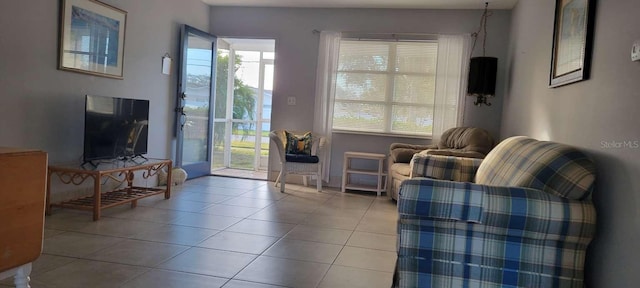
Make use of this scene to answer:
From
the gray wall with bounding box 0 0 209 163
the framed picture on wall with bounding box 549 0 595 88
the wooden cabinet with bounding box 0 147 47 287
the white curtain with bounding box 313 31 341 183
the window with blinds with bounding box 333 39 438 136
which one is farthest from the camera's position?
the white curtain with bounding box 313 31 341 183

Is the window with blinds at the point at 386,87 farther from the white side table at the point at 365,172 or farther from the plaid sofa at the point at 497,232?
the plaid sofa at the point at 497,232

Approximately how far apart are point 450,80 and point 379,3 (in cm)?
127

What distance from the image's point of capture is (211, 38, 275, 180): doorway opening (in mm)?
6914

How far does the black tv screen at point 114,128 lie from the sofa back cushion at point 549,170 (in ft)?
10.4

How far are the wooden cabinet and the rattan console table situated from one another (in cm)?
173

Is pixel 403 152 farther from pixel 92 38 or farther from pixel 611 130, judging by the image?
pixel 92 38

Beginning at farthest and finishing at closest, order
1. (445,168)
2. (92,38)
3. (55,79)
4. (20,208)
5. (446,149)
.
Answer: (446,149), (92,38), (55,79), (445,168), (20,208)

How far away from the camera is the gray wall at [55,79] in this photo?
3.32 m

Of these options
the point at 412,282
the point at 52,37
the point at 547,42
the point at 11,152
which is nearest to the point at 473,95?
the point at 547,42

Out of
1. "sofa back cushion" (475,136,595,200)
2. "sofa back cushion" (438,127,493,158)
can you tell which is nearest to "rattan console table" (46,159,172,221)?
"sofa back cushion" (475,136,595,200)

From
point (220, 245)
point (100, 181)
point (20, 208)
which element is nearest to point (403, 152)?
point (220, 245)

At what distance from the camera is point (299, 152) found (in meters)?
5.52

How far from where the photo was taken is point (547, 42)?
3.42 meters

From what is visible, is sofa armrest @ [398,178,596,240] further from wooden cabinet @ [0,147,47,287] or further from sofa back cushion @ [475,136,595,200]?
wooden cabinet @ [0,147,47,287]
